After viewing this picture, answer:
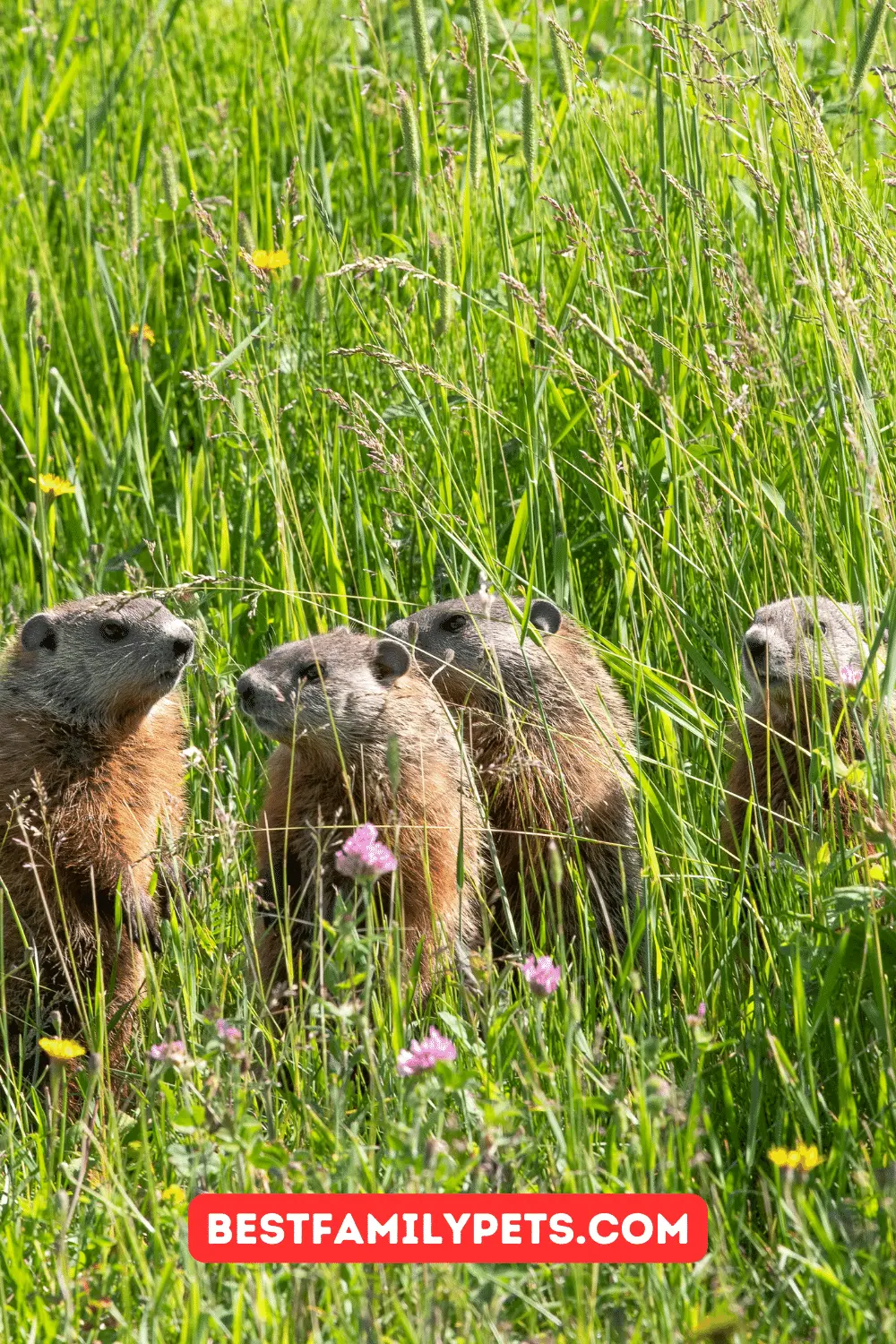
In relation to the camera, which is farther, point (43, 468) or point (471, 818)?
point (43, 468)

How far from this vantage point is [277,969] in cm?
417

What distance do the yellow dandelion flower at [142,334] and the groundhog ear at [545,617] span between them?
159 cm

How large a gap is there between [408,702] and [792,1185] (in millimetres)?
2123

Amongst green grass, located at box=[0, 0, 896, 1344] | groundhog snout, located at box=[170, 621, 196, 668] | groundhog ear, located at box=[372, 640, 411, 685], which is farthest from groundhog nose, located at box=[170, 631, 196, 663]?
groundhog ear, located at box=[372, 640, 411, 685]

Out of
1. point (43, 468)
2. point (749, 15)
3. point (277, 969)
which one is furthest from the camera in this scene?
point (43, 468)

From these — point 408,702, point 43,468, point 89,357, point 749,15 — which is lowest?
point 408,702

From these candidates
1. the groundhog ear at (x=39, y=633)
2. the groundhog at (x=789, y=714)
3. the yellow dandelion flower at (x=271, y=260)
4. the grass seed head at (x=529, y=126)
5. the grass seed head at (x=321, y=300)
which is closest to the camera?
the groundhog at (x=789, y=714)

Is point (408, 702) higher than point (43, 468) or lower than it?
lower

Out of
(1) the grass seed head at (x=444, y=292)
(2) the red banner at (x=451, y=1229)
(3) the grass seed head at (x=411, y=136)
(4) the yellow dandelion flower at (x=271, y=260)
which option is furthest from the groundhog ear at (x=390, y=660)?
(2) the red banner at (x=451, y=1229)

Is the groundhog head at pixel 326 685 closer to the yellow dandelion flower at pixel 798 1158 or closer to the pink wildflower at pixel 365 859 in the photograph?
the pink wildflower at pixel 365 859

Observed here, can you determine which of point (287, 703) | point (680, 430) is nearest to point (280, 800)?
point (287, 703)

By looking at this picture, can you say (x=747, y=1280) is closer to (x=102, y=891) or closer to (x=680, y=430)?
(x=102, y=891)

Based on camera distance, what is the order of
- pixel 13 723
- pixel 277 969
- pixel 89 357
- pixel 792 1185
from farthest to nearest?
pixel 89 357 < pixel 13 723 < pixel 277 969 < pixel 792 1185

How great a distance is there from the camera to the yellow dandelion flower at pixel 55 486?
5066mm
